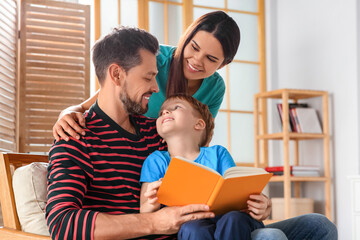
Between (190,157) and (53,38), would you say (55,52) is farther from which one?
(190,157)

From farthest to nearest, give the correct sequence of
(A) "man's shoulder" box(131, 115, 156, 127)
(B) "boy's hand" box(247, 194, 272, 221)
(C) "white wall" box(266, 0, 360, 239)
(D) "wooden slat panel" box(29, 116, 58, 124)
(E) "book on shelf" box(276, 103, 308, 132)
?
(E) "book on shelf" box(276, 103, 308, 132) → (C) "white wall" box(266, 0, 360, 239) → (D) "wooden slat panel" box(29, 116, 58, 124) → (A) "man's shoulder" box(131, 115, 156, 127) → (B) "boy's hand" box(247, 194, 272, 221)

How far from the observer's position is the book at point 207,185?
1380 mm

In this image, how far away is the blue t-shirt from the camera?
1.61m

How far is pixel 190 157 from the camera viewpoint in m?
1.77

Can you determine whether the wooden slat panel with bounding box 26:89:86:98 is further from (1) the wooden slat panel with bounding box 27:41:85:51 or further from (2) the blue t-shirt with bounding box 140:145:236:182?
(2) the blue t-shirt with bounding box 140:145:236:182

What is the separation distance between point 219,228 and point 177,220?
0.12 metres

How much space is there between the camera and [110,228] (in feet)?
4.54

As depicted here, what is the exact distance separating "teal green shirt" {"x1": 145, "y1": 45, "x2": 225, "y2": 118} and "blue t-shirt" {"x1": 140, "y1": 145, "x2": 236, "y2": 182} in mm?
461

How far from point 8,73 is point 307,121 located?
8.24ft

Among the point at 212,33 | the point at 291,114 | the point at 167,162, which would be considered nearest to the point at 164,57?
the point at 212,33

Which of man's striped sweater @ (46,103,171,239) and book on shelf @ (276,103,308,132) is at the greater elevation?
book on shelf @ (276,103,308,132)

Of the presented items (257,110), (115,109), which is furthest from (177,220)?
(257,110)

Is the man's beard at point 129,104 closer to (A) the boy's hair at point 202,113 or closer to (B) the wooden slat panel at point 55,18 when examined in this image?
(A) the boy's hair at point 202,113

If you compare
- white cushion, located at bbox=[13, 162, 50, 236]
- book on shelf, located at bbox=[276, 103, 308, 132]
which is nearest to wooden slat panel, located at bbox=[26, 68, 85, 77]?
book on shelf, located at bbox=[276, 103, 308, 132]
